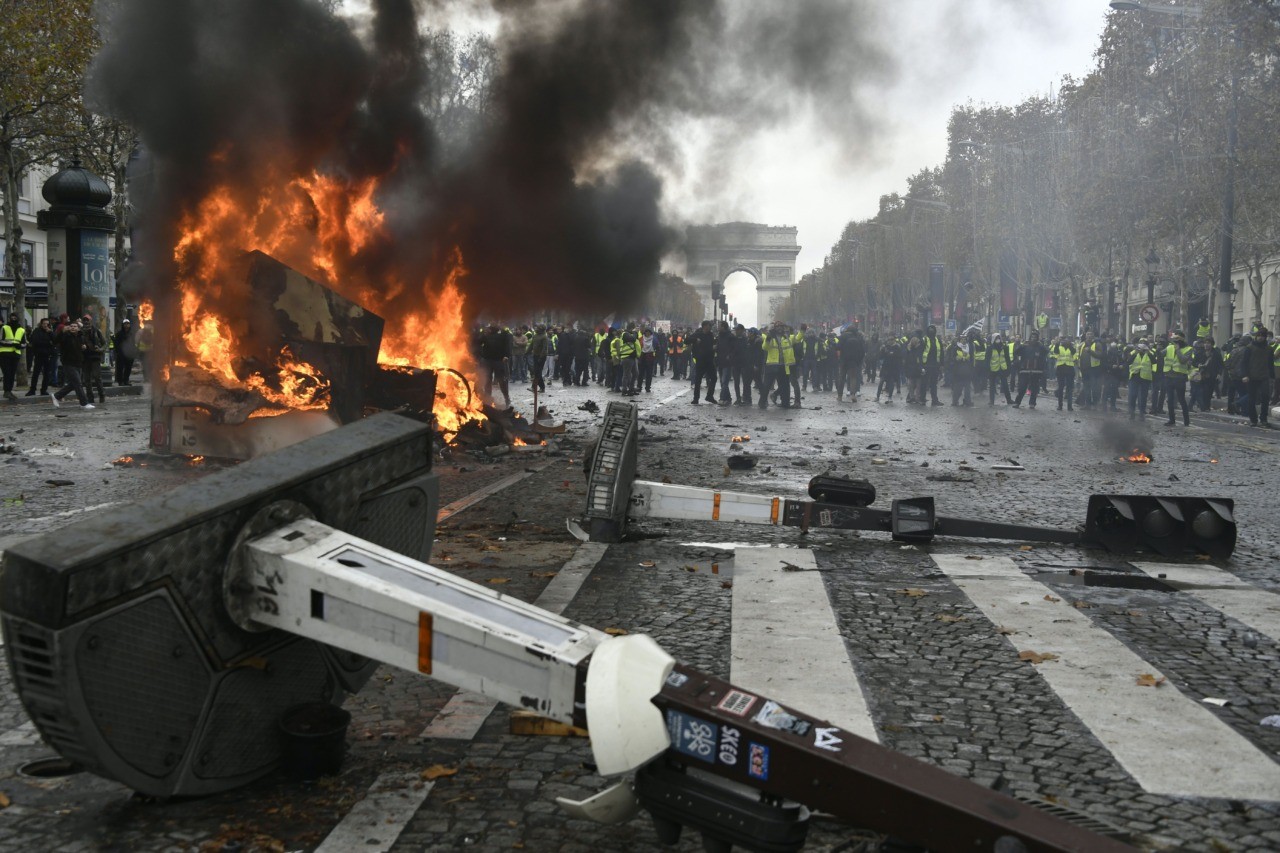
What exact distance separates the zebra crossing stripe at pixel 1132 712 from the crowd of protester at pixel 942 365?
48.3 ft

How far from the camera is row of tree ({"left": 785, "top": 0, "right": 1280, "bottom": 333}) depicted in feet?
112

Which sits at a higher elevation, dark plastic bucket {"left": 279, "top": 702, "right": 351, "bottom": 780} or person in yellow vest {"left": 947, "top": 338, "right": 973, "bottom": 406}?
person in yellow vest {"left": 947, "top": 338, "right": 973, "bottom": 406}

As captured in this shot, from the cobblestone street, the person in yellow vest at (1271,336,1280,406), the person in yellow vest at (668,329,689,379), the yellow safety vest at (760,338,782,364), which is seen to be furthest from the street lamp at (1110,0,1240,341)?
the cobblestone street

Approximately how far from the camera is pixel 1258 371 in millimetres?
23484

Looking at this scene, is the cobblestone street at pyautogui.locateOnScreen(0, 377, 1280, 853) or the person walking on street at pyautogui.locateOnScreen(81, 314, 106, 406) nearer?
the cobblestone street at pyautogui.locateOnScreen(0, 377, 1280, 853)

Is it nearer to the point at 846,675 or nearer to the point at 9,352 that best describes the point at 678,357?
the point at 9,352

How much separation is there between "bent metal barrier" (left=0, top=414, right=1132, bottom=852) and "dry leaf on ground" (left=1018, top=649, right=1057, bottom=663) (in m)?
2.52

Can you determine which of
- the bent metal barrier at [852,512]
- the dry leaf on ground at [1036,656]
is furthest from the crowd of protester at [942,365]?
the dry leaf on ground at [1036,656]

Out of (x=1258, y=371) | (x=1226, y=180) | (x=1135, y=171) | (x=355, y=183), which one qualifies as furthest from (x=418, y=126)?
(x=1135, y=171)

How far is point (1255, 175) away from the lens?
3584 cm

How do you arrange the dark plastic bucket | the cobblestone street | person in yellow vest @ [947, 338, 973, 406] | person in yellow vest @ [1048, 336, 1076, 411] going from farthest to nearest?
person in yellow vest @ [947, 338, 973, 406]
person in yellow vest @ [1048, 336, 1076, 411]
the dark plastic bucket
the cobblestone street

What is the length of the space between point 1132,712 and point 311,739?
9.33 ft

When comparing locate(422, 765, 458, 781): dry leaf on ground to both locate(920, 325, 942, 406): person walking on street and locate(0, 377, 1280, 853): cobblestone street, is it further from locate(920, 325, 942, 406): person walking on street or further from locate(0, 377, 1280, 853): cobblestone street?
locate(920, 325, 942, 406): person walking on street

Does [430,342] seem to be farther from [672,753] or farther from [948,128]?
[948,128]
